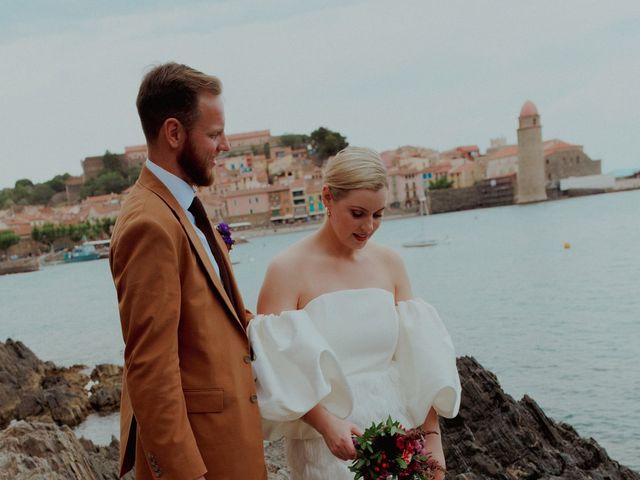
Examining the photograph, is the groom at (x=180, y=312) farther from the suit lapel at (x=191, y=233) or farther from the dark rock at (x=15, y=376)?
the dark rock at (x=15, y=376)

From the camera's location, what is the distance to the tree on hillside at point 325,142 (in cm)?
9988

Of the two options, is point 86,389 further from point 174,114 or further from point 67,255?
point 67,255

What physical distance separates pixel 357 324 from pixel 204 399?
468mm

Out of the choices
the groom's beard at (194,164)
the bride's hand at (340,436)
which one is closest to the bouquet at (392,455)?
the bride's hand at (340,436)

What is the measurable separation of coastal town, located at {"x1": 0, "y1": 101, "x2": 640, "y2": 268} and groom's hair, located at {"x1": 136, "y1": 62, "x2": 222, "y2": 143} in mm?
72773

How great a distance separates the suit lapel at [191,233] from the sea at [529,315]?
7053 millimetres

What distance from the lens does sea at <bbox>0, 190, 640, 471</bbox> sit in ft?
34.8

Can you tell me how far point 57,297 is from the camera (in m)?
40.8

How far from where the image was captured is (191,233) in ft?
5.82

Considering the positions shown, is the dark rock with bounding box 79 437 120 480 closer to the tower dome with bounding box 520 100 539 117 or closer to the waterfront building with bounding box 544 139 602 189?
the tower dome with bounding box 520 100 539 117

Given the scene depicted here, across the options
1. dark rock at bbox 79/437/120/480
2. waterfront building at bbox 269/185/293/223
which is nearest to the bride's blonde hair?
dark rock at bbox 79/437/120/480

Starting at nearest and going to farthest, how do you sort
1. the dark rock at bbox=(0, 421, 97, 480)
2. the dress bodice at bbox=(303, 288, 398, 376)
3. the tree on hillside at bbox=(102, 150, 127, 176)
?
1. the dress bodice at bbox=(303, 288, 398, 376)
2. the dark rock at bbox=(0, 421, 97, 480)
3. the tree on hillside at bbox=(102, 150, 127, 176)

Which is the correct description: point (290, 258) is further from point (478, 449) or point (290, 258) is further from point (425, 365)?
point (478, 449)

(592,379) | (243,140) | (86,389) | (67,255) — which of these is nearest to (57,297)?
(86,389)
